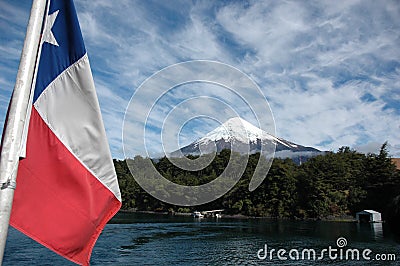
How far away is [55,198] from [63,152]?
359mm

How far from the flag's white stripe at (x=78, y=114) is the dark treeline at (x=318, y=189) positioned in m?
43.7

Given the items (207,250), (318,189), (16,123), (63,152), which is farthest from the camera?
(318,189)

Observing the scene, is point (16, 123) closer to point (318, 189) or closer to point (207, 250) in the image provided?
point (207, 250)

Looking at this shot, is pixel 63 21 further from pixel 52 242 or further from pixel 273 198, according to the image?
pixel 273 198

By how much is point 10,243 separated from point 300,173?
150 ft

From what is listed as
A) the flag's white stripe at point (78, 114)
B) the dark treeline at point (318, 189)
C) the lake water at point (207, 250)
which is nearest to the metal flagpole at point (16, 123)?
the flag's white stripe at point (78, 114)

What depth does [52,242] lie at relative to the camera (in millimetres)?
2646

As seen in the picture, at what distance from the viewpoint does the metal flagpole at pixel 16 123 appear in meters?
2.01

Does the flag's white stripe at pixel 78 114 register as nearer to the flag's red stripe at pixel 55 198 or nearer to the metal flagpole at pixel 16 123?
the flag's red stripe at pixel 55 198

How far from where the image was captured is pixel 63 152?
2678mm

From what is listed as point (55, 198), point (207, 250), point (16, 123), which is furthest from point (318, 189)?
point (16, 123)

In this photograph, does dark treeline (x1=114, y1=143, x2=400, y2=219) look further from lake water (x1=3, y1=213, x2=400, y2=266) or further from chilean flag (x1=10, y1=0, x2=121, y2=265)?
chilean flag (x1=10, y1=0, x2=121, y2=265)

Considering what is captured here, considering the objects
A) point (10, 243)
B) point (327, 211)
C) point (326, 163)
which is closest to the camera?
point (10, 243)

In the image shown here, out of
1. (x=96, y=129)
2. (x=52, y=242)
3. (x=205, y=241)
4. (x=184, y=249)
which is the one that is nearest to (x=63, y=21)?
(x=96, y=129)
